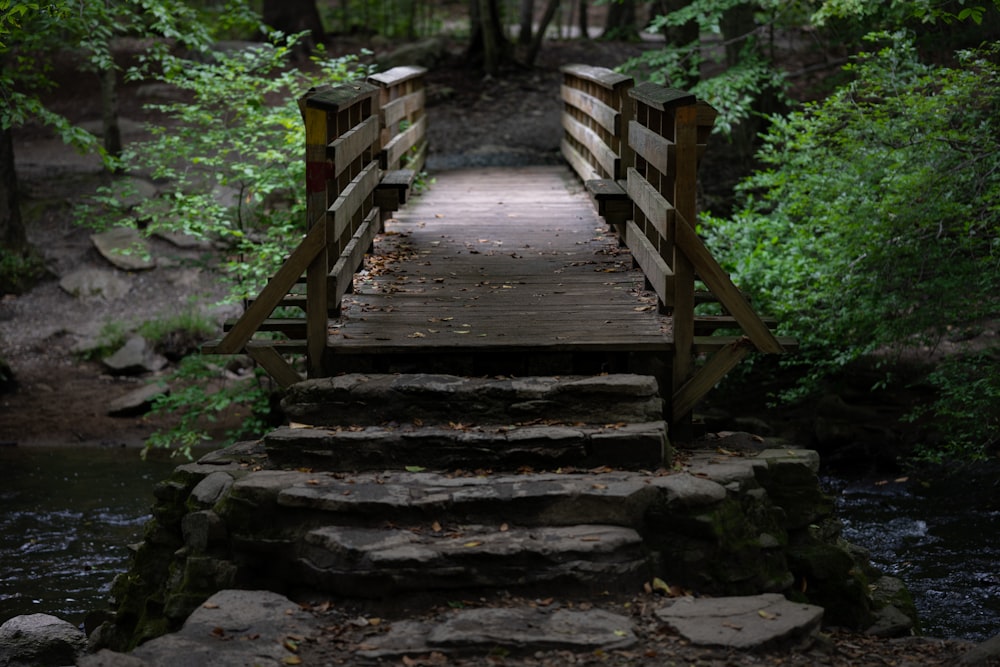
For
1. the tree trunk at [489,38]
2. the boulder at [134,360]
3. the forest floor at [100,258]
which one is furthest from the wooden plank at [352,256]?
the tree trunk at [489,38]

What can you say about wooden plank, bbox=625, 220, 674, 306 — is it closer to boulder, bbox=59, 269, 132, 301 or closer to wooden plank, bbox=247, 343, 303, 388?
wooden plank, bbox=247, 343, 303, 388

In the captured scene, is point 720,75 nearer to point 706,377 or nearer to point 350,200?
point 350,200

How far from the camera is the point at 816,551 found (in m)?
6.39

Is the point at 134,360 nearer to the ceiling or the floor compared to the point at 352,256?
nearer to the floor

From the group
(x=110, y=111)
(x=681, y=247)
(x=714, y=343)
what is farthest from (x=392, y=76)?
(x=110, y=111)

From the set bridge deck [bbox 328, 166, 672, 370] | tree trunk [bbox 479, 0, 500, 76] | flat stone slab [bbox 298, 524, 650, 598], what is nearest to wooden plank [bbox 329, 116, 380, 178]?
bridge deck [bbox 328, 166, 672, 370]

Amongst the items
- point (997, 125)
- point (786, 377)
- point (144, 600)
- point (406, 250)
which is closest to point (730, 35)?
point (786, 377)

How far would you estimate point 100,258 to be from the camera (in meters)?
17.6

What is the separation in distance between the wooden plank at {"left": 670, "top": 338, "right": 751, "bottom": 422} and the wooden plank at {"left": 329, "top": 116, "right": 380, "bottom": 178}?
2.47 meters

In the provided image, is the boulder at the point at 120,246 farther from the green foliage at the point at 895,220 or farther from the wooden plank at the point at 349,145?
the green foliage at the point at 895,220

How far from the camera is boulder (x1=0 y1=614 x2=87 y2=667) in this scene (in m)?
7.16

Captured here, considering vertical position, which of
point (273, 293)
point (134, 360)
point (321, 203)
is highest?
point (321, 203)

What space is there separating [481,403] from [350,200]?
1939 mm

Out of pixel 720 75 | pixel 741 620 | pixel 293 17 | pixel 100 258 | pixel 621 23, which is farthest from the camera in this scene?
pixel 621 23
